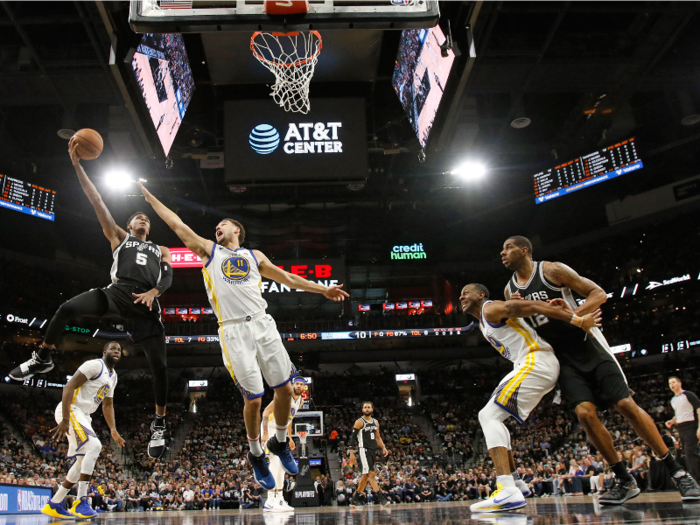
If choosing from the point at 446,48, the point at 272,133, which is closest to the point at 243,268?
the point at 446,48

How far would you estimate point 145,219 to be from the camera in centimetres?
570

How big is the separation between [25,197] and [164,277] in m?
14.2

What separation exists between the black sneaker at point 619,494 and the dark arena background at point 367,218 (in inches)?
5.4

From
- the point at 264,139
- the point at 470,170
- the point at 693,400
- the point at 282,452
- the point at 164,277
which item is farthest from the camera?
the point at 470,170

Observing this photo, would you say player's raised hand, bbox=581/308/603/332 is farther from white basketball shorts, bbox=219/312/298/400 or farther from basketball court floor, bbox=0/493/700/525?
white basketball shorts, bbox=219/312/298/400

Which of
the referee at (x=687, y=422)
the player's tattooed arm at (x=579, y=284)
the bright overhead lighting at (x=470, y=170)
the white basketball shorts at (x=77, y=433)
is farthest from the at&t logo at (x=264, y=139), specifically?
the bright overhead lighting at (x=470, y=170)

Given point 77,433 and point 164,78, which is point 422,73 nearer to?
point 164,78

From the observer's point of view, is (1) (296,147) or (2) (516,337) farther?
(1) (296,147)

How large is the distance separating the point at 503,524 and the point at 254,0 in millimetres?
4966

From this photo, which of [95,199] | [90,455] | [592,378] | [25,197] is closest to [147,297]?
[95,199]

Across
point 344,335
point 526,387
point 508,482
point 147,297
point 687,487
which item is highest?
point 344,335

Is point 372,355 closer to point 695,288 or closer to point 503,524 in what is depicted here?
point 695,288

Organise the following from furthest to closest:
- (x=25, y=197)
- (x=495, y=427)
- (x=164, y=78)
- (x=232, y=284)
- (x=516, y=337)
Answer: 1. (x=25, y=197)
2. (x=164, y=78)
3. (x=232, y=284)
4. (x=516, y=337)
5. (x=495, y=427)

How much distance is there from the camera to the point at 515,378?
4473mm
